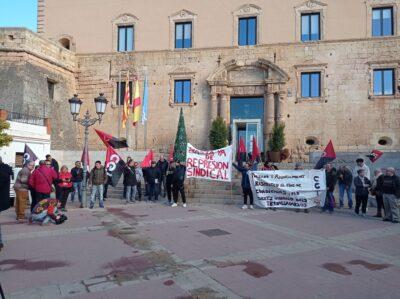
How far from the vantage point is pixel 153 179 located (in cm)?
1410

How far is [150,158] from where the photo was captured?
583 inches

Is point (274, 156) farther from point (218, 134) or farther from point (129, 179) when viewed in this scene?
point (129, 179)

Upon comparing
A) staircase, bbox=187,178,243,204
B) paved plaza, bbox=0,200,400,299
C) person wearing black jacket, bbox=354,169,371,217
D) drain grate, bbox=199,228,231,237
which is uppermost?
person wearing black jacket, bbox=354,169,371,217

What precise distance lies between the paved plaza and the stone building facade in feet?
42.6

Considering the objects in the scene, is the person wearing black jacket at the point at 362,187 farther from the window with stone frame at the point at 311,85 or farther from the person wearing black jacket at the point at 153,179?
the window with stone frame at the point at 311,85

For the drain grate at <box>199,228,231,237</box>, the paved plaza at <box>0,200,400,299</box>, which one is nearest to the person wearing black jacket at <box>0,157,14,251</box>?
the paved plaza at <box>0,200,400,299</box>

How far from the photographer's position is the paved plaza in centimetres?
473

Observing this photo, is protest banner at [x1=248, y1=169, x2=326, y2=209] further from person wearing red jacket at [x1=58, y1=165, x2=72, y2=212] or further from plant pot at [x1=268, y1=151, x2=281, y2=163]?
plant pot at [x1=268, y1=151, x2=281, y2=163]

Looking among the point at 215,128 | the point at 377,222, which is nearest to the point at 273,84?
the point at 215,128

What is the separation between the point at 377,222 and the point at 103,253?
7677mm

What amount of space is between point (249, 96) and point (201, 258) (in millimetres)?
18683

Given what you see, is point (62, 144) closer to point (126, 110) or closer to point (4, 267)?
point (126, 110)

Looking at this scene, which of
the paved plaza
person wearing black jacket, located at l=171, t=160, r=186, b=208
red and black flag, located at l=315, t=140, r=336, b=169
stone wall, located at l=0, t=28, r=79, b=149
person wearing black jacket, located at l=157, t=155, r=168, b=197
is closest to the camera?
the paved plaza

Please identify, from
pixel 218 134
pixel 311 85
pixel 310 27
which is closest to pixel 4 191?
pixel 218 134
